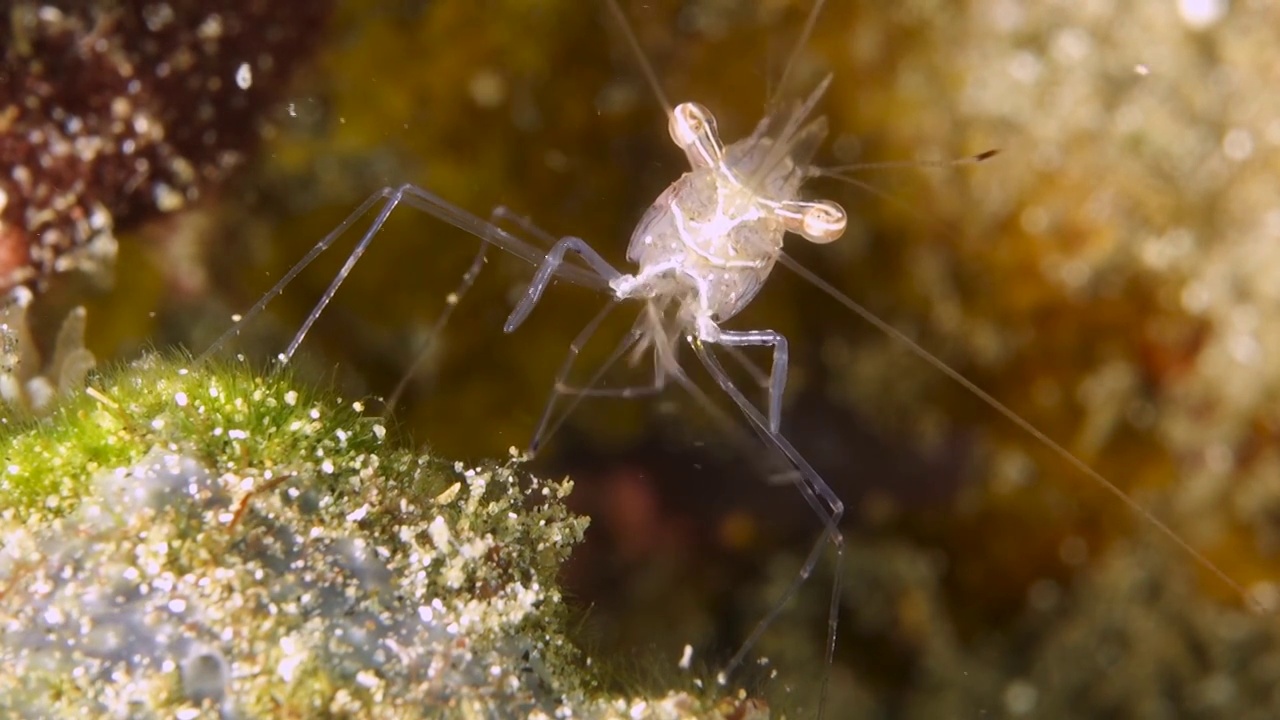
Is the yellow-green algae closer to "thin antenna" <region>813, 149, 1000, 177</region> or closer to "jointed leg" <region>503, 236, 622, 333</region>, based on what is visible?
"thin antenna" <region>813, 149, 1000, 177</region>

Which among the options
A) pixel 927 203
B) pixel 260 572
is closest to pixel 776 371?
pixel 927 203

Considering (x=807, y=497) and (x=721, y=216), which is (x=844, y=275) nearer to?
(x=721, y=216)

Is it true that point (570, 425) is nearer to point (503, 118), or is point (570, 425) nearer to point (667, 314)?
point (667, 314)

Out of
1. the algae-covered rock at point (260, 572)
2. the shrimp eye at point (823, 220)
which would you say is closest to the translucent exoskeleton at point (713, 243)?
the shrimp eye at point (823, 220)

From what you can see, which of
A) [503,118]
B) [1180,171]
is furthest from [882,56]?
[503,118]

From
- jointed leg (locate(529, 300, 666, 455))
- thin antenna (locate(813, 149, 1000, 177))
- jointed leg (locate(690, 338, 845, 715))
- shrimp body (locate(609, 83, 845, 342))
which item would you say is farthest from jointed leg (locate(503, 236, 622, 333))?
thin antenna (locate(813, 149, 1000, 177))
